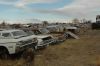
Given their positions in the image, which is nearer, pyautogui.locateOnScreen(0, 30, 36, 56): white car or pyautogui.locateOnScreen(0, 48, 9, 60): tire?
pyautogui.locateOnScreen(0, 30, 36, 56): white car

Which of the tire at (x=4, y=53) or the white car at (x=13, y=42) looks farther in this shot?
the tire at (x=4, y=53)

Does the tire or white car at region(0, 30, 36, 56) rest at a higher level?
white car at region(0, 30, 36, 56)

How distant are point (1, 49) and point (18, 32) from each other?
1706 mm

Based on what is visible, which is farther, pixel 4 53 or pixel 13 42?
pixel 4 53

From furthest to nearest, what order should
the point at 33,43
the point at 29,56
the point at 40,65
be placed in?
the point at 33,43 → the point at 40,65 → the point at 29,56

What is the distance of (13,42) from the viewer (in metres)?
15.0

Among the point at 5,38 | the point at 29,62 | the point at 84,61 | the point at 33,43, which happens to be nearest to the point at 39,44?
the point at 33,43

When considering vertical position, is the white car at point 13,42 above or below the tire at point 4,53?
above

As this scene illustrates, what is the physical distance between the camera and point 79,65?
12.9m

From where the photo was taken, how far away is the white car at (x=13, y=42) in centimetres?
1491

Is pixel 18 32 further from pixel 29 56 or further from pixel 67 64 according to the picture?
pixel 29 56

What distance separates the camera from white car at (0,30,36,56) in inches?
587

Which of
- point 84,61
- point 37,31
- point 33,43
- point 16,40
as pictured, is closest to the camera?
point 84,61

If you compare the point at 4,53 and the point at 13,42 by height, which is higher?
the point at 13,42
